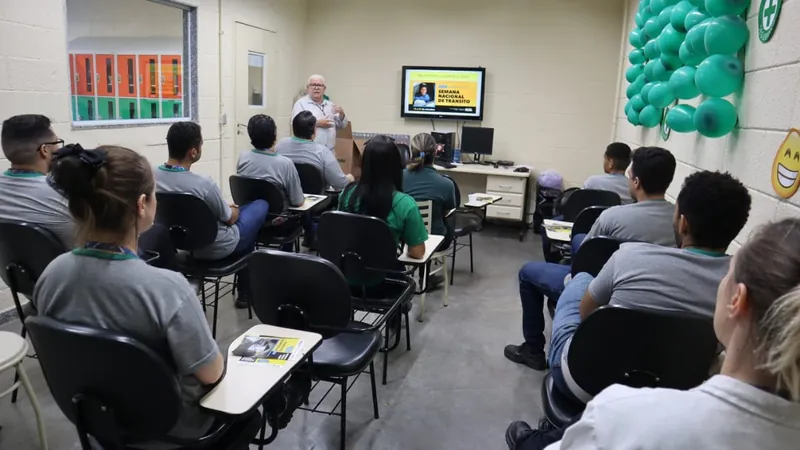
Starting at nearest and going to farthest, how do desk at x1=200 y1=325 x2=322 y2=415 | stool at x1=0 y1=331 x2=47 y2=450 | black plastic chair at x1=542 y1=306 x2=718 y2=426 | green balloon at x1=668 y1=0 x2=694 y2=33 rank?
1. desk at x1=200 y1=325 x2=322 y2=415
2. black plastic chair at x1=542 y1=306 x2=718 y2=426
3. stool at x1=0 y1=331 x2=47 y2=450
4. green balloon at x1=668 y1=0 x2=694 y2=33

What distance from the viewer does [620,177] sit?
3969 mm

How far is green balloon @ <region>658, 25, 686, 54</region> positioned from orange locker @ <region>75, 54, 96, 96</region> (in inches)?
160

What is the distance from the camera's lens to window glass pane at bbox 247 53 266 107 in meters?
5.82

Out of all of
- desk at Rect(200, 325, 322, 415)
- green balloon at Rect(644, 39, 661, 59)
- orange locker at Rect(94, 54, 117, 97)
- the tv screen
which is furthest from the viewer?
the tv screen

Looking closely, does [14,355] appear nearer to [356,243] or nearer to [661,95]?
[356,243]

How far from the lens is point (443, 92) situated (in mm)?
6547

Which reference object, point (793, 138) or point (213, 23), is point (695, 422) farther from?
point (213, 23)

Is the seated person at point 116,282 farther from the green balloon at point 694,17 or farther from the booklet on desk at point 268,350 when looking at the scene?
the green balloon at point 694,17

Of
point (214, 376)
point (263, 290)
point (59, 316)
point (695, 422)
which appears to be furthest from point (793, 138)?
point (59, 316)

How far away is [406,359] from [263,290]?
52.8 inches

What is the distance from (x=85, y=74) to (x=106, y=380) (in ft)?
12.8

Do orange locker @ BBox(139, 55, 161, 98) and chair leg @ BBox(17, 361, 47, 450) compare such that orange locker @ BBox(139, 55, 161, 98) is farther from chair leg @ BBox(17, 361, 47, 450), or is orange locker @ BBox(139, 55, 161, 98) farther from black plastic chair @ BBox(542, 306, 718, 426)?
black plastic chair @ BBox(542, 306, 718, 426)

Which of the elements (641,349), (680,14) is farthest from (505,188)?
(641,349)

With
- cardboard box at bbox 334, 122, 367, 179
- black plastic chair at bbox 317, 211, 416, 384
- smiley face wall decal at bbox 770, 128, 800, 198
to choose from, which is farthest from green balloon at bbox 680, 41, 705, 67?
cardboard box at bbox 334, 122, 367, 179
